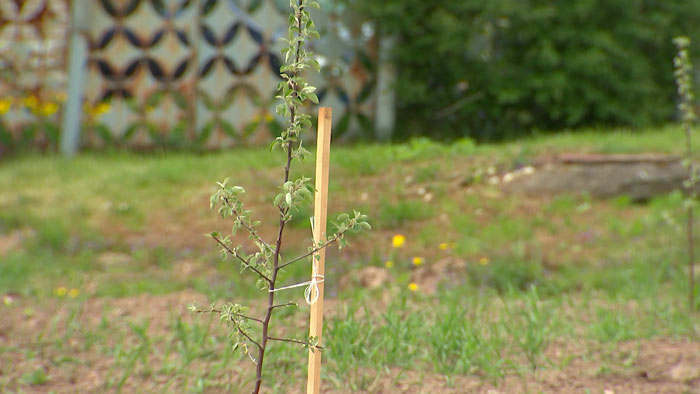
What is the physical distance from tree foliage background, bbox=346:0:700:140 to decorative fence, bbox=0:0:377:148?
0.84 metres

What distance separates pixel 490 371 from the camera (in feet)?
8.55

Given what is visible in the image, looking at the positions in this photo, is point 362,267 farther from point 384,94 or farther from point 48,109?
point 48,109

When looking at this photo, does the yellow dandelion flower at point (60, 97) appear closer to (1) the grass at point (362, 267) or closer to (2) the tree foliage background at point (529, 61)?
(1) the grass at point (362, 267)

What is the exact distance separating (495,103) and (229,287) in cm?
548

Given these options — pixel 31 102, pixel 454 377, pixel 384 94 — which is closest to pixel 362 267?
pixel 454 377

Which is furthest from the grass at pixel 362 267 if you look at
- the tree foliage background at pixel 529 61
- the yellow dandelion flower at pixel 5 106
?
the tree foliage background at pixel 529 61

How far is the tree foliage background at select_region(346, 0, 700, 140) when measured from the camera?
7.78 m

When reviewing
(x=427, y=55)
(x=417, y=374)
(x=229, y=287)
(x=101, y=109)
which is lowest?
(x=417, y=374)

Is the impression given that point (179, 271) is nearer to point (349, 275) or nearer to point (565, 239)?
point (349, 275)

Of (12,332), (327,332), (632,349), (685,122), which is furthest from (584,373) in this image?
(12,332)

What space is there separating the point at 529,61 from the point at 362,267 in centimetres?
478

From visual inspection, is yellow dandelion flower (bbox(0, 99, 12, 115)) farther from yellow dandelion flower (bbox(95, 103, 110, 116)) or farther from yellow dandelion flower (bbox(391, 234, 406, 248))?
yellow dandelion flower (bbox(391, 234, 406, 248))

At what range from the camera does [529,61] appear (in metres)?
8.09

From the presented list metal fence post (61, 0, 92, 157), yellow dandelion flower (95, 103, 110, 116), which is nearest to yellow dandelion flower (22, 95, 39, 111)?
metal fence post (61, 0, 92, 157)
